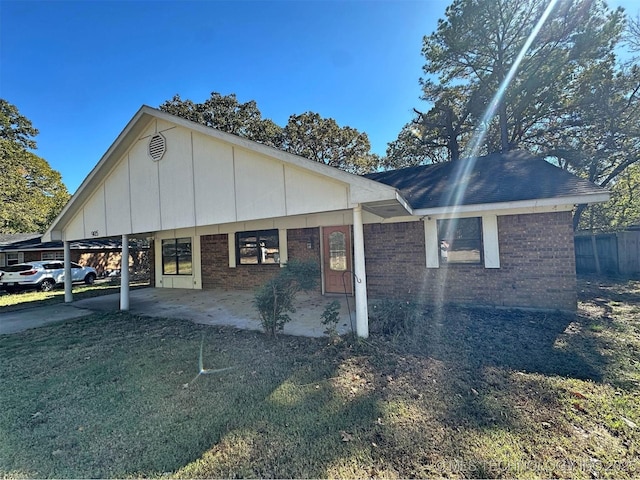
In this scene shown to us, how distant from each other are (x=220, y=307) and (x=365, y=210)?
495 cm

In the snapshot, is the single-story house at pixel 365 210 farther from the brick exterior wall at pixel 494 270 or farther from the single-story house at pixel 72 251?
the single-story house at pixel 72 251

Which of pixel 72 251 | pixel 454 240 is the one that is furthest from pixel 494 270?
pixel 72 251

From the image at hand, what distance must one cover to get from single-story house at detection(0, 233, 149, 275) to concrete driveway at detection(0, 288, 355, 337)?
30.4 ft

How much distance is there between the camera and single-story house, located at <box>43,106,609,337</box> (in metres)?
5.59

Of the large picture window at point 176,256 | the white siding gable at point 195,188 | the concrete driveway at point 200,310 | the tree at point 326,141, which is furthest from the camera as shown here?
the tree at point 326,141

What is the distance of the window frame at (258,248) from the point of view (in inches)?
421

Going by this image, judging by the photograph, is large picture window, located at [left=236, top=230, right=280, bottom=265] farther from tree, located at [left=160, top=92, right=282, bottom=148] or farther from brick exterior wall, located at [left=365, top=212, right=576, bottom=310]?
tree, located at [left=160, top=92, right=282, bottom=148]

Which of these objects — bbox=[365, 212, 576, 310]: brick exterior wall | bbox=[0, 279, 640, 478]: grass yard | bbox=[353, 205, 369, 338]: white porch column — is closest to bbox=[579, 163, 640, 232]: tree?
bbox=[365, 212, 576, 310]: brick exterior wall

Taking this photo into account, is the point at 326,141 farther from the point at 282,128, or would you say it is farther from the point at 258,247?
the point at 258,247

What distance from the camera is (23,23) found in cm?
691

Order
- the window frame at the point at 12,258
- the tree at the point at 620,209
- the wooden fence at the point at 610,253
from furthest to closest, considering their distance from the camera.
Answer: the window frame at the point at 12,258, the tree at the point at 620,209, the wooden fence at the point at 610,253

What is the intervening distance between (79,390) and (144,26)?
8729mm

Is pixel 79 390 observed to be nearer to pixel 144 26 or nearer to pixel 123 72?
pixel 144 26

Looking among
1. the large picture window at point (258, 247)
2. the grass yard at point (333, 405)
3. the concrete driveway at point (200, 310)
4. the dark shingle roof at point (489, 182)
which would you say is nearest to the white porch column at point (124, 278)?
the concrete driveway at point (200, 310)
